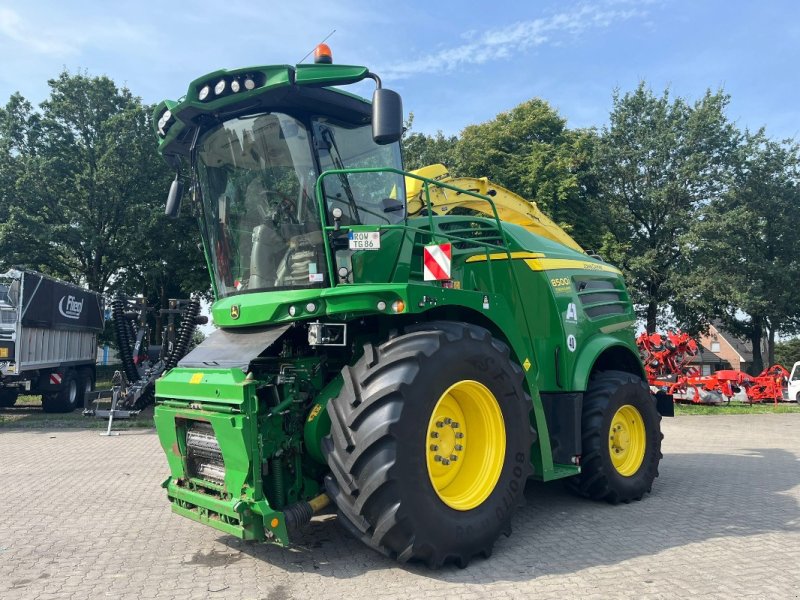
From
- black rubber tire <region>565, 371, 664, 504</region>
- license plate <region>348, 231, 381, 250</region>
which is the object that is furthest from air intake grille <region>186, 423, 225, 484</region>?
black rubber tire <region>565, 371, 664, 504</region>

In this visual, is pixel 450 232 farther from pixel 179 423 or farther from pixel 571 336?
pixel 179 423

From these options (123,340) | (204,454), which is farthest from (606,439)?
(123,340)

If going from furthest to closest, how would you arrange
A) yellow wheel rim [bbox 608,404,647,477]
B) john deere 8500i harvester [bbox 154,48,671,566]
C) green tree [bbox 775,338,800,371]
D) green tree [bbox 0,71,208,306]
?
1. green tree [bbox 775,338,800,371]
2. green tree [bbox 0,71,208,306]
3. yellow wheel rim [bbox 608,404,647,477]
4. john deere 8500i harvester [bbox 154,48,671,566]

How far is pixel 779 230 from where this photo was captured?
2841cm

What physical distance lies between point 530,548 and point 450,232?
2.66m

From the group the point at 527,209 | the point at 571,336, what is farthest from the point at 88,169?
the point at 571,336

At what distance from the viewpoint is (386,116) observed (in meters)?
4.04

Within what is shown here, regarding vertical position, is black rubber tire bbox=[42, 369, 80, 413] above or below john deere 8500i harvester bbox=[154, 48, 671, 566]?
below

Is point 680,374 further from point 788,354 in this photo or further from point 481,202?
point 788,354

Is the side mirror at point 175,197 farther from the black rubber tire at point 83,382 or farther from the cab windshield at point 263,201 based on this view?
the black rubber tire at point 83,382

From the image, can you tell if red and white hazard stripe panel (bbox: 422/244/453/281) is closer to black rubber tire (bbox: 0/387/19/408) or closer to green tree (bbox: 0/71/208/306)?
black rubber tire (bbox: 0/387/19/408)

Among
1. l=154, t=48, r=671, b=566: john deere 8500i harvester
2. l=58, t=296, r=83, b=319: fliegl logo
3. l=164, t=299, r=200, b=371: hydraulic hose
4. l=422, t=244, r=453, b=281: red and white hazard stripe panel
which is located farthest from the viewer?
l=58, t=296, r=83, b=319: fliegl logo

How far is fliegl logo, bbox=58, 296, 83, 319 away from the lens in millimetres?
16219

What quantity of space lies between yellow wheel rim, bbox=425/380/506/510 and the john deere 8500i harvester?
0.6 inches
